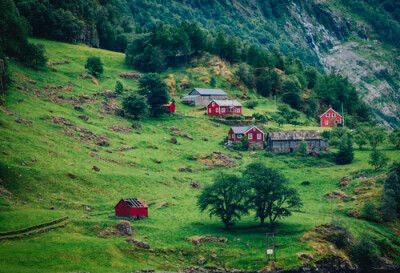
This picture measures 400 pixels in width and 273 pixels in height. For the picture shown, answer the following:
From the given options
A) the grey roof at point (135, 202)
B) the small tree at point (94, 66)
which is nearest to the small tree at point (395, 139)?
the grey roof at point (135, 202)

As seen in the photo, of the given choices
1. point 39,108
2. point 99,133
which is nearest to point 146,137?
point 99,133

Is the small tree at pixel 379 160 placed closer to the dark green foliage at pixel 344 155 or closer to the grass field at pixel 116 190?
the grass field at pixel 116 190

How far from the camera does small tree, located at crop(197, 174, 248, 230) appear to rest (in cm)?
7388

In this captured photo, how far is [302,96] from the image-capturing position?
171 meters

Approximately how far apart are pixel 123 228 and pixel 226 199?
18.5 m

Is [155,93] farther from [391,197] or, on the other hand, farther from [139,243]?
[391,197]

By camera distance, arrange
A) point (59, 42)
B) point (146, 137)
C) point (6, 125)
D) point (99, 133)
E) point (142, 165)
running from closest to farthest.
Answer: point (6, 125), point (142, 165), point (99, 133), point (146, 137), point (59, 42)

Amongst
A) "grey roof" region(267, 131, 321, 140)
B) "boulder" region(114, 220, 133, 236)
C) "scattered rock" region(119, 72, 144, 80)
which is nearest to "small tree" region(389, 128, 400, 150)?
"grey roof" region(267, 131, 321, 140)

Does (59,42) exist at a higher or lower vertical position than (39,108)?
higher

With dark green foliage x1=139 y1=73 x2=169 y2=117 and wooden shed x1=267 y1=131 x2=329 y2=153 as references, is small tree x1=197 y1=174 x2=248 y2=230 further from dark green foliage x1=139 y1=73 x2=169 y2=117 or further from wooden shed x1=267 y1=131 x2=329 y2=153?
dark green foliage x1=139 y1=73 x2=169 y2=117

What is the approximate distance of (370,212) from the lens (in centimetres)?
7806

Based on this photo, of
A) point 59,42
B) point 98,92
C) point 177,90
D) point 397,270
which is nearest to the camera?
point 397,270

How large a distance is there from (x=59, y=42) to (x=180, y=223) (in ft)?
389

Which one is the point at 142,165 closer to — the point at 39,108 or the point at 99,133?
the point at 99,133
